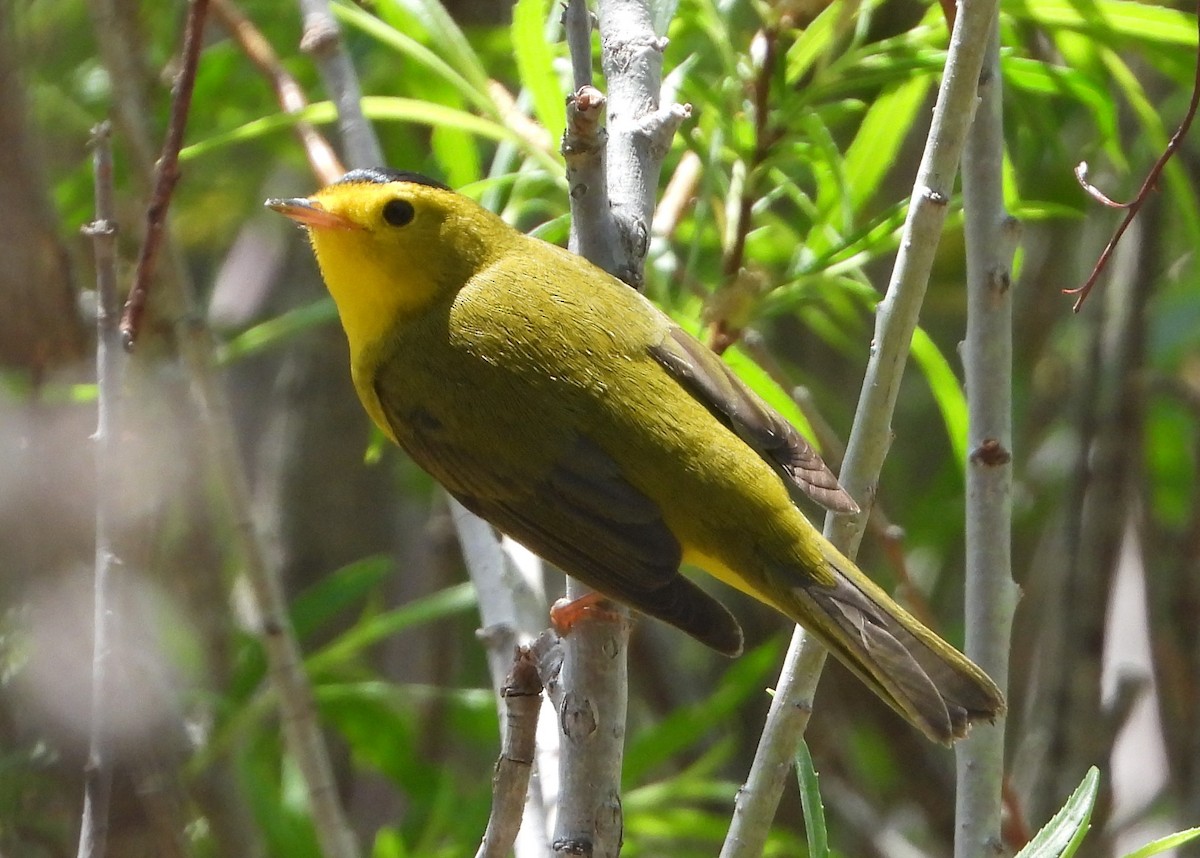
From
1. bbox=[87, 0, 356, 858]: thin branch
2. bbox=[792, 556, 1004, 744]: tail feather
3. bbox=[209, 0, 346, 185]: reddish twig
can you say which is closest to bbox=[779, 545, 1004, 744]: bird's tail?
bbox=[792, 556, 1004, 744]: tail feather

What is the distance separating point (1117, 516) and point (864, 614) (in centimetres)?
192

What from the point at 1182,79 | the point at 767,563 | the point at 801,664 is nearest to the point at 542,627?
the point at 767,563

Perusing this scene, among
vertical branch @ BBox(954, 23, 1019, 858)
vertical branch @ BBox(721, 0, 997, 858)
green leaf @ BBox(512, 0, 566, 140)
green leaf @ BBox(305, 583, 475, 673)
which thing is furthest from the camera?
green leaf @ BBox(305, 583, 475, 673)

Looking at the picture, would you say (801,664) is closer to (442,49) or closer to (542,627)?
(542,627)

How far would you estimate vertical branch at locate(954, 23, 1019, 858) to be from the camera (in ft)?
7.13

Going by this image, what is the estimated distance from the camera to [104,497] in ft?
6.95

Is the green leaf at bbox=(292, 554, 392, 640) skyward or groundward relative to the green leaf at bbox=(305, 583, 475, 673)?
skyward

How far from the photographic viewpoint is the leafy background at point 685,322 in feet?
9.91

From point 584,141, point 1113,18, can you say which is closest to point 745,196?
point 584,141

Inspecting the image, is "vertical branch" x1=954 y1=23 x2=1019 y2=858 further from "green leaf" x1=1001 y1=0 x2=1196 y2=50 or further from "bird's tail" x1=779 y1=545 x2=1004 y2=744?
"green leaf" x1=1001 y1=0 x2=1196 y2=50

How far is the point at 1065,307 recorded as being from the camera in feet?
16.8

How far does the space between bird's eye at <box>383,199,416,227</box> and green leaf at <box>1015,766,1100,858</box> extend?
1.74 m

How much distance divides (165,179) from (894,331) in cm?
114

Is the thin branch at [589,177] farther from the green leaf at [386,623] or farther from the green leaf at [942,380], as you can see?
the green leaf at [386,623]
